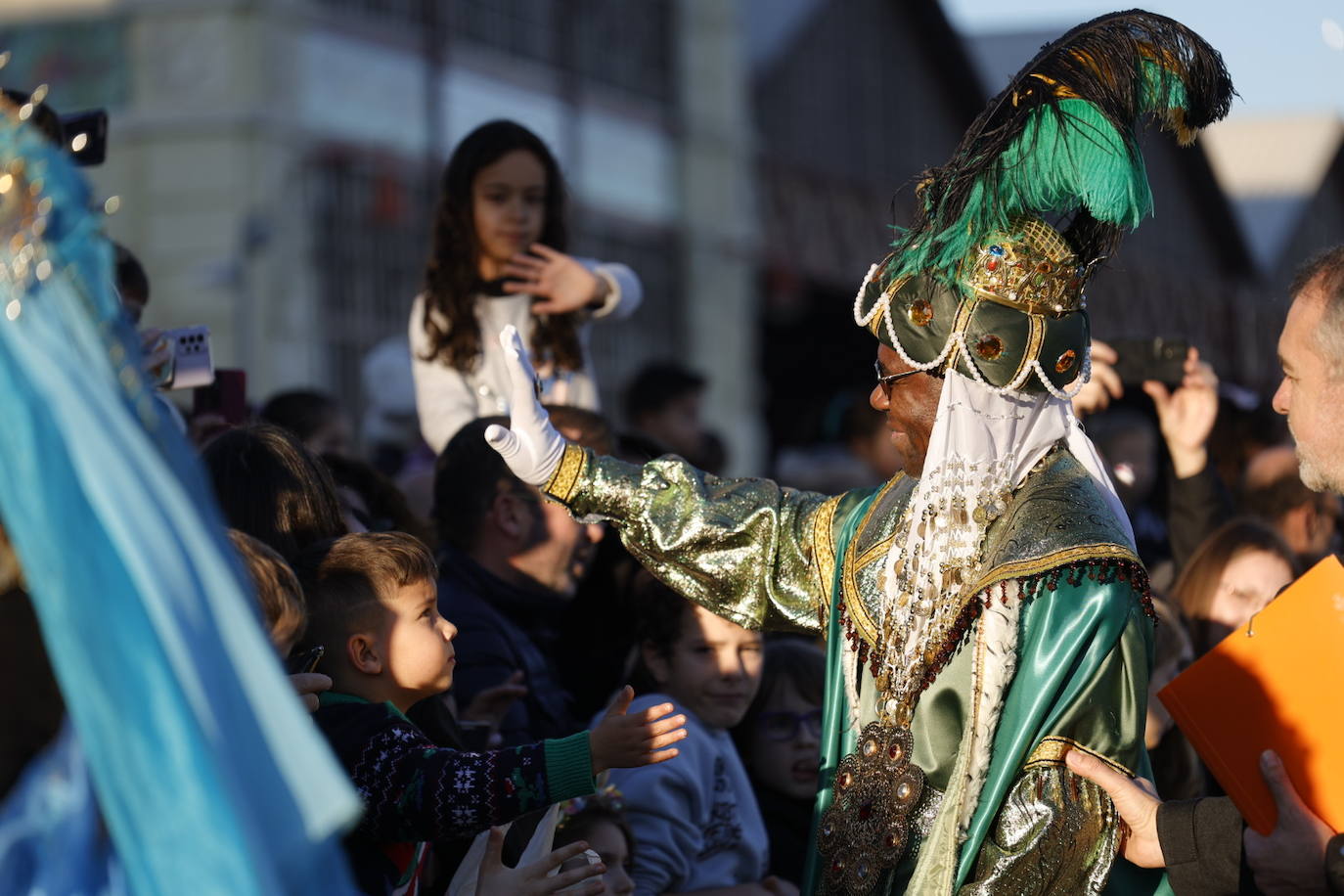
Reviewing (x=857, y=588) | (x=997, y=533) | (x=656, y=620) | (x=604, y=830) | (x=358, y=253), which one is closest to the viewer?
(x=997, y=533)

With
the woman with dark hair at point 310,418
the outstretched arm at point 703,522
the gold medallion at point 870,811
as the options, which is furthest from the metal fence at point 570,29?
the gold medallion at point 870,811

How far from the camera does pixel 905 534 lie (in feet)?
10.5

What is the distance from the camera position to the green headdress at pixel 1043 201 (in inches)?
122

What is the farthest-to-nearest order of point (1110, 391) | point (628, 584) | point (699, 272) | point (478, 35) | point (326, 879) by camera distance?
point (699, 272)
point (478, 35)
point (628, 584)
point (1110, 391)
point (326, 879)

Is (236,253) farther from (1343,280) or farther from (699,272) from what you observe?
(1343,280)

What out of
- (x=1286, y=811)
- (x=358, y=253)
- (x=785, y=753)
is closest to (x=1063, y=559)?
(x=1286, y=811)

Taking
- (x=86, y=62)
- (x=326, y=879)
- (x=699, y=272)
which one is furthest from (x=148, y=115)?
(x=326, y=879)

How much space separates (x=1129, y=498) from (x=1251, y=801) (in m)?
2.49

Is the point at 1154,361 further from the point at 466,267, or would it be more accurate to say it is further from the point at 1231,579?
the point at 466,267

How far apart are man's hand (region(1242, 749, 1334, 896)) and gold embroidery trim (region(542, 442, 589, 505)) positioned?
131 cm

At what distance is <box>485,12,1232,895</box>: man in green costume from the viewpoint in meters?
2.94

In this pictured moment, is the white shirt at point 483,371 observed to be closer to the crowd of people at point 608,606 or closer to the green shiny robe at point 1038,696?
the crowd of people at point 608,606

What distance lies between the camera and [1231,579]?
4434mm

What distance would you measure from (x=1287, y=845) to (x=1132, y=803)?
0.80 feet
